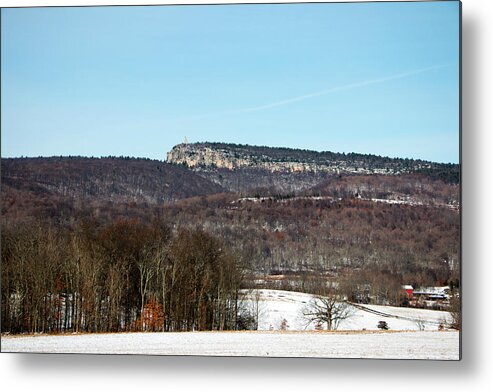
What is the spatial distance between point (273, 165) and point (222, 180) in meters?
0.66

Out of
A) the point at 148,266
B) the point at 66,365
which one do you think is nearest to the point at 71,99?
the point at 148,266

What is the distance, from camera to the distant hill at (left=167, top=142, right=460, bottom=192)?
9.16 m

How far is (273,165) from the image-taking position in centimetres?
944

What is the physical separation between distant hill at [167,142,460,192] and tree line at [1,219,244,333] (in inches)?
30.7

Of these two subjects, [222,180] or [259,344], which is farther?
[222,180]

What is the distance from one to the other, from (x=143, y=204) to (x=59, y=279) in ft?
4.90

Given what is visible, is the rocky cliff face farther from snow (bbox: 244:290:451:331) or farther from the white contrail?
snow (bbox: 244:290:451:331)

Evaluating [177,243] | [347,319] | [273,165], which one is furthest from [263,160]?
[347,319]

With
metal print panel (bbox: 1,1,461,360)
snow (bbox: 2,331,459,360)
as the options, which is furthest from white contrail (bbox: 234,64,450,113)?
snow (bbox: 2,331,459,360)

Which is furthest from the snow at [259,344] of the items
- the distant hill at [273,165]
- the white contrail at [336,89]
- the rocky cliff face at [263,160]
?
the white contrail at [336,89]

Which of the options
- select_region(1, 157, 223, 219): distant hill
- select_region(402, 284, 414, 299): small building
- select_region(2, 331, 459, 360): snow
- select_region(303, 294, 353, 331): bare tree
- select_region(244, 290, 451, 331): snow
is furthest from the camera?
select_region(1, 157, 223, 219): distant hill

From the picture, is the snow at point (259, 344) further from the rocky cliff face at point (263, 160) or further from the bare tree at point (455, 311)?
the rocky cliff face at point (263, 160)

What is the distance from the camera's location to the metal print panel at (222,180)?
29.0 feet

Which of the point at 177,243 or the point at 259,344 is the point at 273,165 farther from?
the point at 259,344
